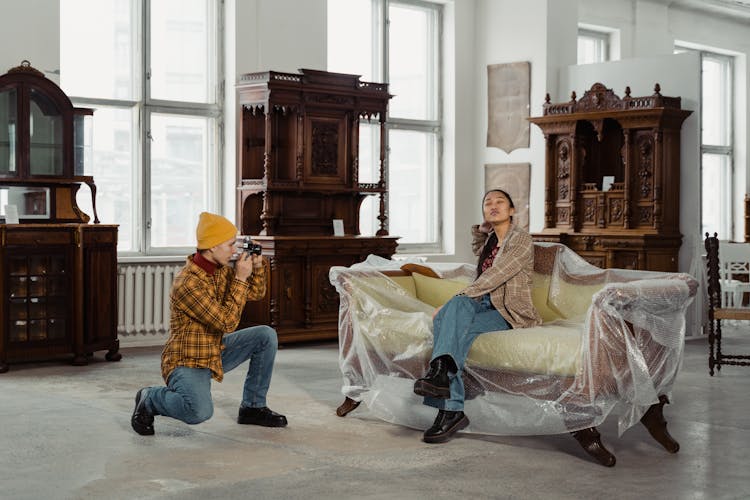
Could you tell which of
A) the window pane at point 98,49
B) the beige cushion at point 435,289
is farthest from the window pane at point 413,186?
the beige cushion at point 435,289

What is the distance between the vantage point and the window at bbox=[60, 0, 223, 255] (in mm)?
8641

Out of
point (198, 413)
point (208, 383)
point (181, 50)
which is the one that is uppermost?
point (181, 50)

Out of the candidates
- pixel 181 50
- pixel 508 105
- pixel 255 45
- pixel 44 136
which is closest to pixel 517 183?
pixel 508 105

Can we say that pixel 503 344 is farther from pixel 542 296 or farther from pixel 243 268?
pixel 243 268

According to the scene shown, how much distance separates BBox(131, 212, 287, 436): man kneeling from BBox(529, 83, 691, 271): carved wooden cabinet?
5.26 m

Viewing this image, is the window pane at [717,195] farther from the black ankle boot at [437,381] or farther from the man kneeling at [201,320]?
the man kneeling at [201,320]

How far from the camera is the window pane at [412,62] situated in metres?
10.8

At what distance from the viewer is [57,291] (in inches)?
289

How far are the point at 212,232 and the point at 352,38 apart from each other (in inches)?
237

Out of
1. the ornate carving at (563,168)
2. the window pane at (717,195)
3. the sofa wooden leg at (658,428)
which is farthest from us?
the window pane at (717,195)

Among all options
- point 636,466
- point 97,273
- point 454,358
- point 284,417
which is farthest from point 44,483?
point 97,273

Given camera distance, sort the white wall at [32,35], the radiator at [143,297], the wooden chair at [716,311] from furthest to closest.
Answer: the radiator at [143,297]
the white wall at [32,35]
the wooden chair at [716,311]

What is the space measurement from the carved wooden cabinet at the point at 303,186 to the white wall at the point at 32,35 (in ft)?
5.42

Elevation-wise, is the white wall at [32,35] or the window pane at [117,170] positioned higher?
the white wall at [32,35]
